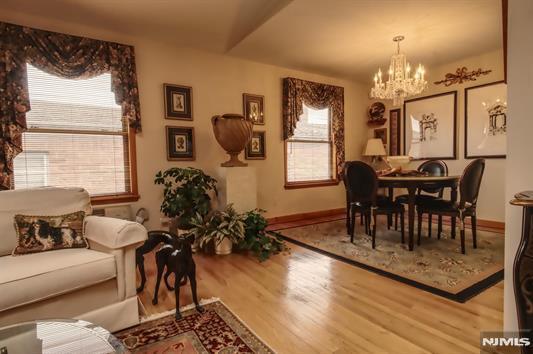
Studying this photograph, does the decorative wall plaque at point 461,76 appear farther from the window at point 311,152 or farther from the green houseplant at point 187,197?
the green houseplant at point 187,197

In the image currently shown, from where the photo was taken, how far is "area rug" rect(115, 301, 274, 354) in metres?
1.45

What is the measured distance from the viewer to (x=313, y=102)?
15.4 ft

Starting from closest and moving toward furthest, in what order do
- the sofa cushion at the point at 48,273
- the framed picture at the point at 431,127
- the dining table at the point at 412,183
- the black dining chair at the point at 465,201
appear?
the sofa cushion at the point at 48,273 → the black dining chair at the point at 465,201 → the dining table at the point at 412,183 → the framed picture at the point at 431,127

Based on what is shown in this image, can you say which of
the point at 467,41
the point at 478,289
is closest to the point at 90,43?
the point at 478,289

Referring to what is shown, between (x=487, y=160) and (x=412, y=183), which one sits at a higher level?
(x=487, y=160)

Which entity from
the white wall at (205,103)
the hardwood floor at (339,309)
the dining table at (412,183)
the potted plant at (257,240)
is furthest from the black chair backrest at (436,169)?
the potted plant at (257,240)

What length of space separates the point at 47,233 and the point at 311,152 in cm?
389

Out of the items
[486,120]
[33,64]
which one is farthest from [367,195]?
[33,64]

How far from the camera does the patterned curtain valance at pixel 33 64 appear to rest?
2.60 m

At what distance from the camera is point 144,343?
150 centimetres

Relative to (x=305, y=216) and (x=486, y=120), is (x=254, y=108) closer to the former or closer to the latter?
(x=305, y=216)

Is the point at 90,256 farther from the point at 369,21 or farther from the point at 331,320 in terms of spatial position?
the point at 369,21

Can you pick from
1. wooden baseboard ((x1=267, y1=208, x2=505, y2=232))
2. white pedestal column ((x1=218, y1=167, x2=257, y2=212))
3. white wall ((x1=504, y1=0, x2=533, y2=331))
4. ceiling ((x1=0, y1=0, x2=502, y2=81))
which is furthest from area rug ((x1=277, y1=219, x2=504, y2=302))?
ceiling ((x1=0, y1=0, x2=502, y2=81))

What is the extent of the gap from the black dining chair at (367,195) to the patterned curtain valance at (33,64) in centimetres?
278
